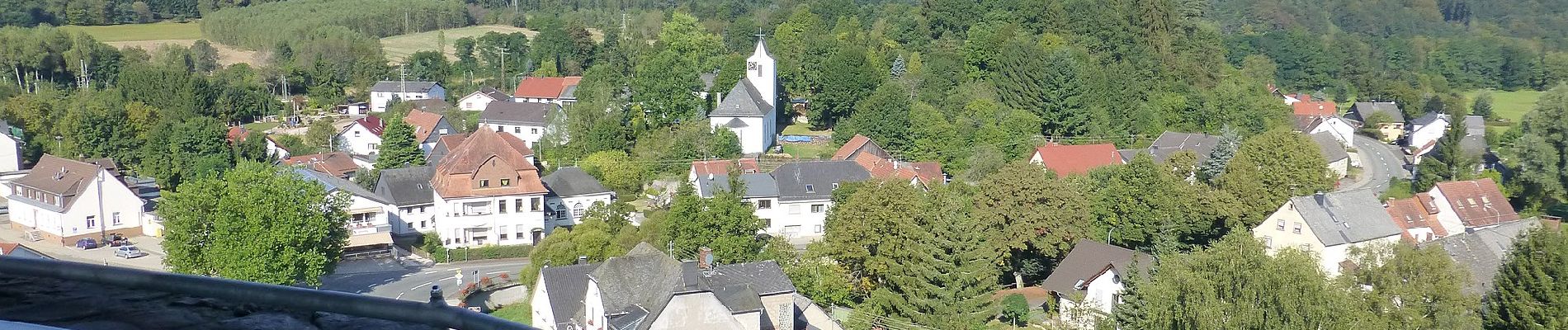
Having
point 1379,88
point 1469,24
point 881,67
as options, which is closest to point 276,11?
point 881,67

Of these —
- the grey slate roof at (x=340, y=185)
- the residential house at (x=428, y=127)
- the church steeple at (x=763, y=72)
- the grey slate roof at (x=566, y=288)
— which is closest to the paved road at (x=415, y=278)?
the grey slate roof at (x=340, y=185)

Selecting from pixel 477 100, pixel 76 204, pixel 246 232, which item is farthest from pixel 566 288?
pixel 477 100

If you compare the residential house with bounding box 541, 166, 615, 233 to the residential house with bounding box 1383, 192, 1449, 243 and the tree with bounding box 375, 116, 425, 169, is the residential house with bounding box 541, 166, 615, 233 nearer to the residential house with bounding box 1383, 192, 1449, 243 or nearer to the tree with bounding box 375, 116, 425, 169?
the tree with bounding box 375, 116, 425, 169

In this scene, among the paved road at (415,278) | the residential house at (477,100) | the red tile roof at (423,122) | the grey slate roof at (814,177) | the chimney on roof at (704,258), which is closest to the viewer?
the chimney on roof at (704,258)

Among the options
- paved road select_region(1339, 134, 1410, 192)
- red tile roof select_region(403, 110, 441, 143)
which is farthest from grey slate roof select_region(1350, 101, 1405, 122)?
red tile roof select_region(403, 110, 441, 143)

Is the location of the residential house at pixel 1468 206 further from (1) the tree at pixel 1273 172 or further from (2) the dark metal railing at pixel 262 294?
(2) the dark metal railing at pixel 262 294

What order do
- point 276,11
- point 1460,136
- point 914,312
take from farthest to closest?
point 276,11 → point 1460,136 → point 914,312

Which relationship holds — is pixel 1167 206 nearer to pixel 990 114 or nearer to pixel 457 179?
pixel 990 114
